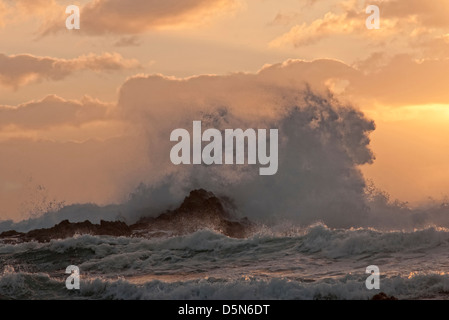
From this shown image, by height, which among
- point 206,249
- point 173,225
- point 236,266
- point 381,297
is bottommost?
point 381,297

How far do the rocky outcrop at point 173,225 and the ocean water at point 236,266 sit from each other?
607cm

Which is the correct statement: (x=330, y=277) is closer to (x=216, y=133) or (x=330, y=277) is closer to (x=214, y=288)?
(x=214, y=288)

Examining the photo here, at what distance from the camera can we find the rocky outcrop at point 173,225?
37750mm

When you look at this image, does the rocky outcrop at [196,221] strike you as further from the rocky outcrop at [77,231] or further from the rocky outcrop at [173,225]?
the rocky outcrop at [77,231]

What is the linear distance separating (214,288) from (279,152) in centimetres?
3223

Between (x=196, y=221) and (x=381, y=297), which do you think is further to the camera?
Result: (x=196, y=221)

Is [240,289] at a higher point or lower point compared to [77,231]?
lower

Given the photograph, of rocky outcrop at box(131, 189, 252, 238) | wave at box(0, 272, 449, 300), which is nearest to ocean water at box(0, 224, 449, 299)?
wave at box(0, 272, 449, 300)

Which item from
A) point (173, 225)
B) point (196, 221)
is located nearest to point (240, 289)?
point (196, 221)

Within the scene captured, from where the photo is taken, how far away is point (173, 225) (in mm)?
40156

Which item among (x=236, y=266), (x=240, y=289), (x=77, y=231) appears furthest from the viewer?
(x=77, y=231)

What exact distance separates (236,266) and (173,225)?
1570 cm

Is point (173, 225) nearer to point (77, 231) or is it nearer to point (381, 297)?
point (77, 231)

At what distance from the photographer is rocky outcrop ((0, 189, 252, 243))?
124ft
